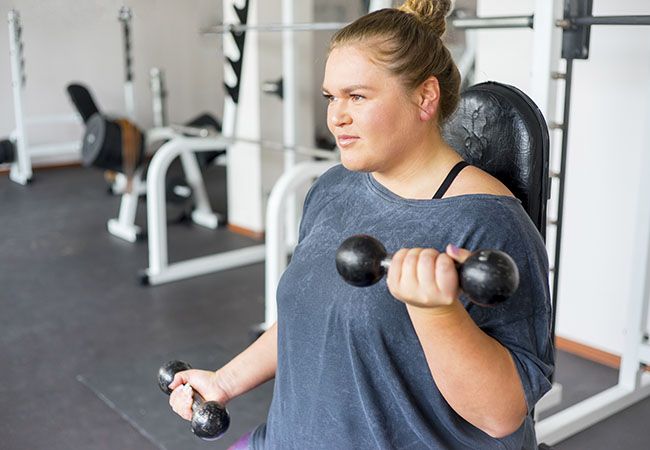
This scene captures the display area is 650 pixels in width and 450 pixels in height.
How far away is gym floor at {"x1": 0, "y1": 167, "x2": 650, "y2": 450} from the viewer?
204 cm

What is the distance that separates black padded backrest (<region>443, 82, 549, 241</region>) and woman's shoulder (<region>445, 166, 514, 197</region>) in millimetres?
111

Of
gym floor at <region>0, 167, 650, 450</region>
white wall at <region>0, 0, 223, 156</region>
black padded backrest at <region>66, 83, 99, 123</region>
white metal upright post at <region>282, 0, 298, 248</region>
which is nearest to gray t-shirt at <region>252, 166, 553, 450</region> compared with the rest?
gym floor at <region>0, 167, 650, 450</region>

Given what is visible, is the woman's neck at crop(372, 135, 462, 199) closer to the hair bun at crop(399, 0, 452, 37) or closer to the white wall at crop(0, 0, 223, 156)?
the hair bun at crop(399, 0, 452, 37)

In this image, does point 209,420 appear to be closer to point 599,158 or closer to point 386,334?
point 386,334

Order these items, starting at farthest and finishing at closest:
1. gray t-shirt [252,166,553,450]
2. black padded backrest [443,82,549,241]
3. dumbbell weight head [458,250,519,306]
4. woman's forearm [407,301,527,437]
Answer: black padded backrest [443,82,549,241] → gray t-shirt [252,166,553,450] → woman's forearm [407,301,527,437] → dumbbell weight head [458,250,519,306]

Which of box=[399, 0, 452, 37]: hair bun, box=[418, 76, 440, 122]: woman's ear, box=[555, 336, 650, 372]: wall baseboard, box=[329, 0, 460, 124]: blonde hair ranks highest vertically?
box=[399, 0, 452, 37]: hair bun

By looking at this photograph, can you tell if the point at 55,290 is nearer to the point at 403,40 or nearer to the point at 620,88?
the point at 620,88

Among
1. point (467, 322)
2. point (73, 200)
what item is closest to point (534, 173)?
point (467, 322)

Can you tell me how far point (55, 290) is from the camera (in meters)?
3.15

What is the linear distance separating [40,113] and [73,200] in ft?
4.78

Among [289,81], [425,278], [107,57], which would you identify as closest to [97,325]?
[289,81]

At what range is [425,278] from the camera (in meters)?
0.64

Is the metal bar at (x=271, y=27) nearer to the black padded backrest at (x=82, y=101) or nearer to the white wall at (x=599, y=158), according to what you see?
the white wall at (x=599, y=158)

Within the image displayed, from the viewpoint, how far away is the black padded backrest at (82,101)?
4.57m
